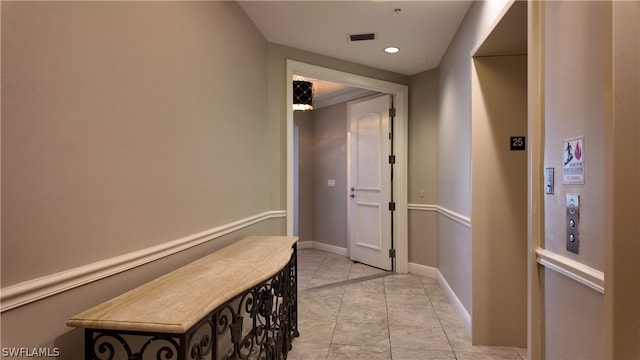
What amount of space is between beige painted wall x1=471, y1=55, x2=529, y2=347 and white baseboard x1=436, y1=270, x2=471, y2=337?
19 centimetres

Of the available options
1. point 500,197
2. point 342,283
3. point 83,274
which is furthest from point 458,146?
point 83,274

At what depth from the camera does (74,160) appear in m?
1.07

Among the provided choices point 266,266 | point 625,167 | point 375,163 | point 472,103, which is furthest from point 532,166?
point 375,163

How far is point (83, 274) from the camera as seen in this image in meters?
1.09

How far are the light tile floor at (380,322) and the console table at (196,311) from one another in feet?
1.41

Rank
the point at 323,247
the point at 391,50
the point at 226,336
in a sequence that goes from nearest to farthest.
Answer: the point at 226,336 < the point at 391,50 < the point at 323,247

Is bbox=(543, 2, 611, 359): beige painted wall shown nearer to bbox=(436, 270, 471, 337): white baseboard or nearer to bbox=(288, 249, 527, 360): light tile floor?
bbox=(288, 249, 527, 360): light tile floor

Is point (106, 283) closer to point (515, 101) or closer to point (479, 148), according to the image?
point (479, 148)

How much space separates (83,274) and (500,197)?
2.30 meters

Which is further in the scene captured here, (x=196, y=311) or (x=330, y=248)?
(x=330, y=248)

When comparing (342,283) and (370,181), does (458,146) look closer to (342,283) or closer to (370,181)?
(370,181)

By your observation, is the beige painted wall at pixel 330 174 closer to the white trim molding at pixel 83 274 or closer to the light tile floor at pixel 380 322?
the light tile floor at pixel 380 322

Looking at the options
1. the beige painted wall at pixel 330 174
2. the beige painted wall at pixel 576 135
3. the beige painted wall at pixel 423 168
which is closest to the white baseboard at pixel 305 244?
the beige painted wall at pixel 330 174

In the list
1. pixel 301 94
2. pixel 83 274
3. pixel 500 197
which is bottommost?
pixel 83 274
